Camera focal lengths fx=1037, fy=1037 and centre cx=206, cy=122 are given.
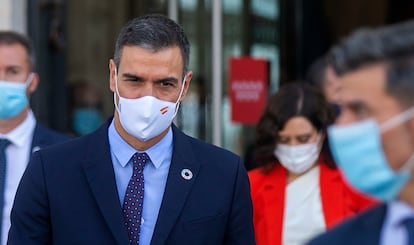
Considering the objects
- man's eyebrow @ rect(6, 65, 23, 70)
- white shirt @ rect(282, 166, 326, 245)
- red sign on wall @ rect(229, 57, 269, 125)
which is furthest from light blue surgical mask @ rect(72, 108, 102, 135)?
white shirt @ rect(282, 166, 326, 245)

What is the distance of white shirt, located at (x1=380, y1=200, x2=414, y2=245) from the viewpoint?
8.47 feet

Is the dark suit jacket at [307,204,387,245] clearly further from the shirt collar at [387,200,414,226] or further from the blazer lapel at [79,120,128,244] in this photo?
the blazer lapel at [79,120,128,244]

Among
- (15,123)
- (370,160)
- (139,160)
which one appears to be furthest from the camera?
(15,123)

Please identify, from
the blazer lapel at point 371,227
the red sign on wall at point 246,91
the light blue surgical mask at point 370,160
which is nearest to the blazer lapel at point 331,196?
the light blue surgical mask at point 370,160

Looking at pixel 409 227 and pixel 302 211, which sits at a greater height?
pixel 409 227

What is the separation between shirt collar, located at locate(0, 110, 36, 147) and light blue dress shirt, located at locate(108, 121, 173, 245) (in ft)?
4.27

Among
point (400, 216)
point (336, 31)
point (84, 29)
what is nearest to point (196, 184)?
point (400, 216)

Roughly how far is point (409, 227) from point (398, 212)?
5 cm

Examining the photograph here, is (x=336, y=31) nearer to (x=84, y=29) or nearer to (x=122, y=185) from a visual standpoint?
(x=84, y=29)

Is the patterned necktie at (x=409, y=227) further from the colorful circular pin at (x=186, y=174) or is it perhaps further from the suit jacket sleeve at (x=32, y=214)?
the suit jacket sleeve at (x=32, y=214)

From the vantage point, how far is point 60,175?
11.9 feet

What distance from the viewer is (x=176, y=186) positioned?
3.63 meters

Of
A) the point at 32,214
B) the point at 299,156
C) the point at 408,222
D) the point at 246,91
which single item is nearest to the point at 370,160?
the point at 408,222

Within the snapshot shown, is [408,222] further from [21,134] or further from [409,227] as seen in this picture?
[21,134]
